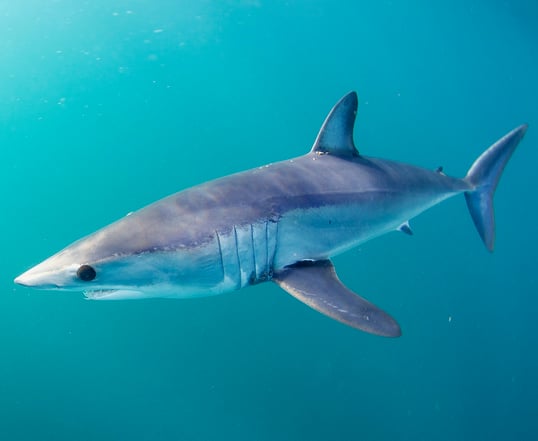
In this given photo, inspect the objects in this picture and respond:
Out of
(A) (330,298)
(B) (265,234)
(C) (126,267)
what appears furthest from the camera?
(B) (265,234)

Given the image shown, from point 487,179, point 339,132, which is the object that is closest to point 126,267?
point 339,132

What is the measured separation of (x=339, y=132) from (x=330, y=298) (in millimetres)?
1896

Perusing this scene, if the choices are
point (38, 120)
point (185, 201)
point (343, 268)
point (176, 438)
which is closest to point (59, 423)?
point (176, 438)

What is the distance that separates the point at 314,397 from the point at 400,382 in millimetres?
2214

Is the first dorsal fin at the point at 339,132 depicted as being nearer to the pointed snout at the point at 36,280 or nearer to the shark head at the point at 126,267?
the shark head at the point at 126,267

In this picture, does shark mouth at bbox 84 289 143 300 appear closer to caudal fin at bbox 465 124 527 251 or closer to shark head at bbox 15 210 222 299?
shark head at bbox 15 210 222 299

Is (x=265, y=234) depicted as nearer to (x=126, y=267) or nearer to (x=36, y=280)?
(x=126, y=267)

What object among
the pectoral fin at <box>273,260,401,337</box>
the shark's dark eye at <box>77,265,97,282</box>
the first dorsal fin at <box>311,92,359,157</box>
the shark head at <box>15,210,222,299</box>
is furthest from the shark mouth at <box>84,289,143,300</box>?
the first dorsal fin at <box>311,92,359,157</box>

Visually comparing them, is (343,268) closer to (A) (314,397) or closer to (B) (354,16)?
(A) (314,397)

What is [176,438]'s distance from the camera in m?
10.5

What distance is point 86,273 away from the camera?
239cm

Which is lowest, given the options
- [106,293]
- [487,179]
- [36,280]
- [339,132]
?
[106,293]

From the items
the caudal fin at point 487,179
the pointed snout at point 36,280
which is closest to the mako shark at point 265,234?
the pointed snout at point 36,280

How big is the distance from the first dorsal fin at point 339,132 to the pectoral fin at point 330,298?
4.30 ft
